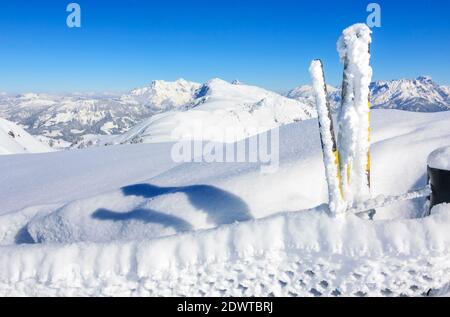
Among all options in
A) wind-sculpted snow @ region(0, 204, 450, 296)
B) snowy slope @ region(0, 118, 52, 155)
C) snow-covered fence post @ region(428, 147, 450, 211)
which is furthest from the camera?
snowy slope @ region(0, 118, 52, 155)

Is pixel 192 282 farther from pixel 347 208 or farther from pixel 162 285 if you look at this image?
pixel 347 208

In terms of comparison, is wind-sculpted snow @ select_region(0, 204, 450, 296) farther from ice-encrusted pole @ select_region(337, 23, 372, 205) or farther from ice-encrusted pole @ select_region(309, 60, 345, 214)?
ice-encrusted pole @ select_region(337, 23, 372, 205)

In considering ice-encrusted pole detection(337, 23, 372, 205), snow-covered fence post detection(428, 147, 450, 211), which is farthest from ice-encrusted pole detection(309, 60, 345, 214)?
snow-covered fence post detection(428, 147, 450, 211)

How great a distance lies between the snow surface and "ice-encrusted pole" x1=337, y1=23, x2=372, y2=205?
80 centimetres

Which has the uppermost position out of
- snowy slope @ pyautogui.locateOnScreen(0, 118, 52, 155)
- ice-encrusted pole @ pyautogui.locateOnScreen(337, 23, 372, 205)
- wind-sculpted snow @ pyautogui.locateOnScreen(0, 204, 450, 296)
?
snowy slope @ pyautogui.locateOnScreen(0, 118, 52, 155)

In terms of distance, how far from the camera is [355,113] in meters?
2.29

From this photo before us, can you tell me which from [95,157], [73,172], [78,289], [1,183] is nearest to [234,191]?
[78,289]

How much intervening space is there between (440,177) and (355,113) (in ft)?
3.37

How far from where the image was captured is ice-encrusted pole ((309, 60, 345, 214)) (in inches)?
85.4

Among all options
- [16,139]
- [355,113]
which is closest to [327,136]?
[355,113]

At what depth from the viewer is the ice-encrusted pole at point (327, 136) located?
217 cm

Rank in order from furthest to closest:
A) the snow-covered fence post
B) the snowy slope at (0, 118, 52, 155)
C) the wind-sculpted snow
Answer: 1. the snowy slope at (0, 118, 52, 155)
2. the snow-covered fence post
3. the wind-sculpted snow

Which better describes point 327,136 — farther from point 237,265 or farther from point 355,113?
point 237,265

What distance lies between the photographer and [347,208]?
2.25 m
